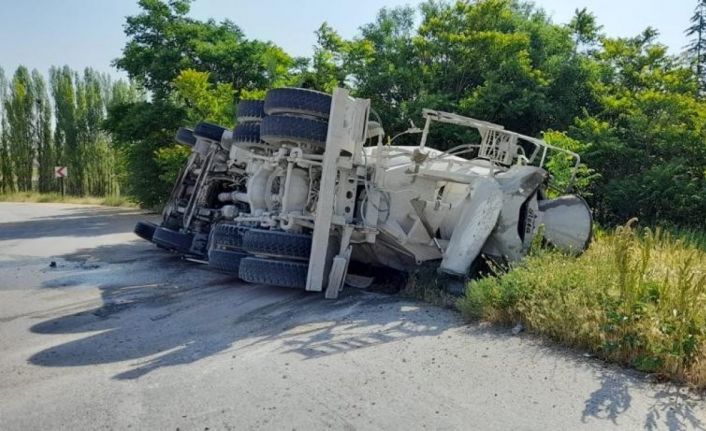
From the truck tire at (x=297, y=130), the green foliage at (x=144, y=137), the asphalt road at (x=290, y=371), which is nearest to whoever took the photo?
the asphalt road at (x=290, y=371)

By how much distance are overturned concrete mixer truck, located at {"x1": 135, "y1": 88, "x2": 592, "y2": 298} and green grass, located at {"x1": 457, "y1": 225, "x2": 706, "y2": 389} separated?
2.77ft

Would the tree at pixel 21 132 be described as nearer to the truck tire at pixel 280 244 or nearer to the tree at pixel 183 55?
the tree at pixel 183 55

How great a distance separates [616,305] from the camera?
171 inches

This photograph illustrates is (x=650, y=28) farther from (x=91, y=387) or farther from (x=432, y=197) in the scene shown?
(x=91, y=387)

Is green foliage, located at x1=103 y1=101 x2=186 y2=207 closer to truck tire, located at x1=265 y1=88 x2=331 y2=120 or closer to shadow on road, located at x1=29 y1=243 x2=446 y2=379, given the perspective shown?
shadow on road, located at x1=29 y1=243 x2=446 y2=379

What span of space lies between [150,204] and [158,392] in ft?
59.8

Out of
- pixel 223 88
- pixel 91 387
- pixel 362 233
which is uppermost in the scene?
pixel 223 88

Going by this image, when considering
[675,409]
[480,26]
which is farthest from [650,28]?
[675,409]

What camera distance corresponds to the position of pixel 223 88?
1769 cm

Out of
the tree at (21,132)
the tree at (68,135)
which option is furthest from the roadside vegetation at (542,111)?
the tree at (21,132)

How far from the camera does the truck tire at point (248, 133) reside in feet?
23.5

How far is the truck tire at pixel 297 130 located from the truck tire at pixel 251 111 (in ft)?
3.72

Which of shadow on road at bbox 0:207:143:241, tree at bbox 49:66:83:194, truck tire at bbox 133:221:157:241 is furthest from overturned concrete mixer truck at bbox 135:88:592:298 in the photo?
tree at bbox 49:66:83:194

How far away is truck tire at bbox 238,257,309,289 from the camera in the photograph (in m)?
6.07
